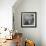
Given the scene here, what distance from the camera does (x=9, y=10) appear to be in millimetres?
4184

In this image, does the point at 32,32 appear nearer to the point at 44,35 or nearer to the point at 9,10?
the point at 44,35

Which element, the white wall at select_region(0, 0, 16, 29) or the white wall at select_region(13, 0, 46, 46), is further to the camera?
the white wall at select_region(13, 0, 46, 46)

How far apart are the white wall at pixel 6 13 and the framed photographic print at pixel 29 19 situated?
1.05 m

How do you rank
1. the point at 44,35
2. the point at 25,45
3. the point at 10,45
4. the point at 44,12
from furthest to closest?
the point at 44,35 < the point at 44,12 < the point at 25,45 < the point at 10,45

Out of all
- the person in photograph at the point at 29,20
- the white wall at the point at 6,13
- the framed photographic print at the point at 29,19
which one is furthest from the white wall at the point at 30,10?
the white wall at the point at 6,13

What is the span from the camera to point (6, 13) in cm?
420

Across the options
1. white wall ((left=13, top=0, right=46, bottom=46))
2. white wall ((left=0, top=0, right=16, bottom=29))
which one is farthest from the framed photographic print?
white wall ((left=0, top=0, right=16, bottom=29))

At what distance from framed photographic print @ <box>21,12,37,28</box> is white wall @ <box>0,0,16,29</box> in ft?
3.45

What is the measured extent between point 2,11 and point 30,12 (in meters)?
1.43

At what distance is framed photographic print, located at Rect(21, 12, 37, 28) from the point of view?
513 centimetres

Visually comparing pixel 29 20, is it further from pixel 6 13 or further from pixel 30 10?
pixel 6 13

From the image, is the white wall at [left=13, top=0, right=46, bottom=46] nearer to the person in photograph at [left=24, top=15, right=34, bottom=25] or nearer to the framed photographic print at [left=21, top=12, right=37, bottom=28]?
the framed photographic print at [left=21, top=12, right=37, bottom=28]

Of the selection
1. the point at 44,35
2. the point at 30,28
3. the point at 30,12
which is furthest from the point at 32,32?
the point at 30,12

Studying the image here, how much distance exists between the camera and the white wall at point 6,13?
4.15 metres
